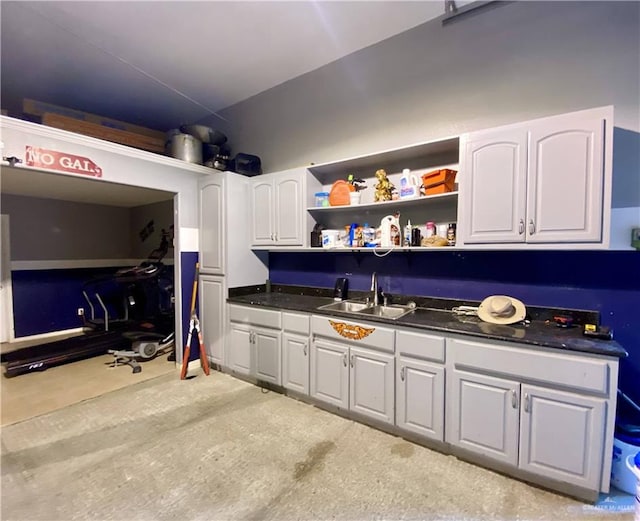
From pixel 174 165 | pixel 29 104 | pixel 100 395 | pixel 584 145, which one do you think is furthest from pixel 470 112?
pixel 100 395

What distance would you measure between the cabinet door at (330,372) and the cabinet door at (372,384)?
2.3 inches

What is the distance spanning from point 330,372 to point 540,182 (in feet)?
6.71

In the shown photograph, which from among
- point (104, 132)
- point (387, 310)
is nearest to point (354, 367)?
point (387, 310)

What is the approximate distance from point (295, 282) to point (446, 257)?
5.59 ft

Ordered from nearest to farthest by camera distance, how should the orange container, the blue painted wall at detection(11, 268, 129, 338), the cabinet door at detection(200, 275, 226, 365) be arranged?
1. the orange container
2. the cabinet door at detection(200, 275, 226, 365)
3. the blue painted wall at detection(11, 268, 129, 338)

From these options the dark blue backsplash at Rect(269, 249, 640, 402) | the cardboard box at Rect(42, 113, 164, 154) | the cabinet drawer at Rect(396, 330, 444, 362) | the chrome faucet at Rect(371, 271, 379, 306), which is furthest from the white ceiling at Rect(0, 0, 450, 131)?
the cabinet drawer at Rect(396, 330, 444, 362)

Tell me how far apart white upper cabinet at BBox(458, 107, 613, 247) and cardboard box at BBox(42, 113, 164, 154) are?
328 centimetres

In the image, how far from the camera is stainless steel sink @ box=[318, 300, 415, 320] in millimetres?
2682

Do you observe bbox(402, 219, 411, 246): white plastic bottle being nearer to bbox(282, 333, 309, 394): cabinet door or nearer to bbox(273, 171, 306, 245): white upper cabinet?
bbox(273, 171, 306, 245): white upper cabinet

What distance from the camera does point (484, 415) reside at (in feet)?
6.21

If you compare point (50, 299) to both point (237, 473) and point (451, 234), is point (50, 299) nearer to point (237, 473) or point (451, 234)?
point (237, 473)

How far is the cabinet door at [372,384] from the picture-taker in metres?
2.24

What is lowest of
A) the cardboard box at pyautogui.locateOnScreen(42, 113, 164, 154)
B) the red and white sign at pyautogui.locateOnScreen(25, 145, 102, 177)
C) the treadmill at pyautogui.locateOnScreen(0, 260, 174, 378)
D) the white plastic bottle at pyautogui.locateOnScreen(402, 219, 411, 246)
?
the treadmill at pyautogui.locateOnScreen(0, 260, 174, 378)

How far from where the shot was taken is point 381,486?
1.78 metres
